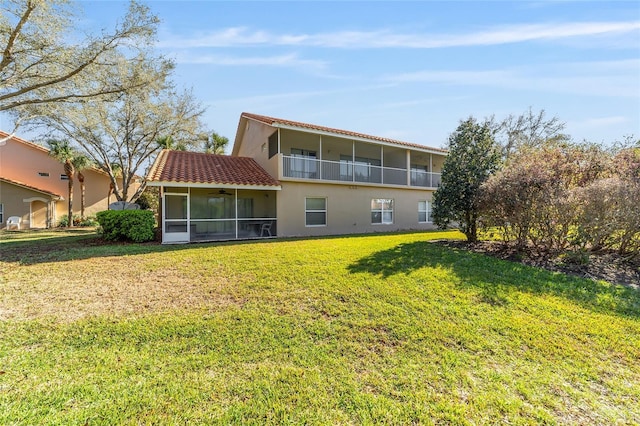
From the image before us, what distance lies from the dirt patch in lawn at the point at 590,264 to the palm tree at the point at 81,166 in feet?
97.1

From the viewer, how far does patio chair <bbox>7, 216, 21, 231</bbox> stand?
20.8 meters

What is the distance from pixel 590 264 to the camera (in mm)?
7680

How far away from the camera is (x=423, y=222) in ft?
62.7

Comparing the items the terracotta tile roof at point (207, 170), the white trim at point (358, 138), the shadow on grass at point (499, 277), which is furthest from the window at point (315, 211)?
the shadow on grass at point (499, 277)

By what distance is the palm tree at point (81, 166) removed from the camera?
2297 centimetres

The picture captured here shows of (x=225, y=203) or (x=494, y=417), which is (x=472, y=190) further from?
(x=225, y=203)

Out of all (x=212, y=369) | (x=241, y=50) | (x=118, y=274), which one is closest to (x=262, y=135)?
(x=241, y=50)

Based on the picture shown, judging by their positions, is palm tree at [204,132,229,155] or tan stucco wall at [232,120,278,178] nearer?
tan stucco wall at [232,120,278,178]

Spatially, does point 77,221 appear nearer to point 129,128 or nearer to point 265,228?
point 129,128

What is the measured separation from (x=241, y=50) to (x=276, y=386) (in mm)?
12367

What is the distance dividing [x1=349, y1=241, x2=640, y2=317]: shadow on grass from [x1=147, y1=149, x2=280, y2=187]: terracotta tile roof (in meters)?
8.06

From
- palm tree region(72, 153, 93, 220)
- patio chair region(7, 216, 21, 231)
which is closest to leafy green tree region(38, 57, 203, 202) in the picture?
palm tree region(72, 153, 93, 220)

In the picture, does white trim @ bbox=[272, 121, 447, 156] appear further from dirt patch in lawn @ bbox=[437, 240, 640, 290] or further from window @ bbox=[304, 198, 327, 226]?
dirt patch in lawn @ bbox=[437, 240, 640, 290]

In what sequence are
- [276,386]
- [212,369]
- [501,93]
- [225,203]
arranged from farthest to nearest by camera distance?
[225,203] → [501,93] → [212,369] → [276,386]
